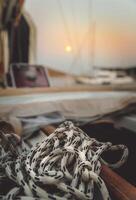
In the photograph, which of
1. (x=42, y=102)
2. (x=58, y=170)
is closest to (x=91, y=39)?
(x=42, y=102)

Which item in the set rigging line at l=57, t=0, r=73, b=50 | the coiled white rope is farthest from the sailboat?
rigging line at l=57, t=0, r=73, b=50

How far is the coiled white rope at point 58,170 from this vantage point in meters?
0.37

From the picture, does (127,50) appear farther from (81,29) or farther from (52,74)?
(52,74)

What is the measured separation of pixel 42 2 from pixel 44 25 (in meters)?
0.23

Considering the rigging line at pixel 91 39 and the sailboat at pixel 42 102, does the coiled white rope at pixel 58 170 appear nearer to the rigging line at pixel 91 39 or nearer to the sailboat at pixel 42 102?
the sailboat at pixel 42 102

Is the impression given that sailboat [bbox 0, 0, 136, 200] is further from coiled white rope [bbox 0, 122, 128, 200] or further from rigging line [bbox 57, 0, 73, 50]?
rigging line [bbox 57, 0, 73, 50]

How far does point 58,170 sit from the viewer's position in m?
0.40

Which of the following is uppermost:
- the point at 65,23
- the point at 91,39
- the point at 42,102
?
→ the point at 65,23

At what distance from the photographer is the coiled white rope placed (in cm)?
37

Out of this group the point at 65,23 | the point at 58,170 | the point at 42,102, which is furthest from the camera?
the point at 65,23

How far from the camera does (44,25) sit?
2354mm

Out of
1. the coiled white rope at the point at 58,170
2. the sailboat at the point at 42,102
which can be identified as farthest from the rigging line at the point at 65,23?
the coiled white rope at the point at 58,170

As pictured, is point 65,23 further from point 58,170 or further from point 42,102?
point 58,170

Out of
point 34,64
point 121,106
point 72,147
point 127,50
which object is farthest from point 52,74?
point 72,147
